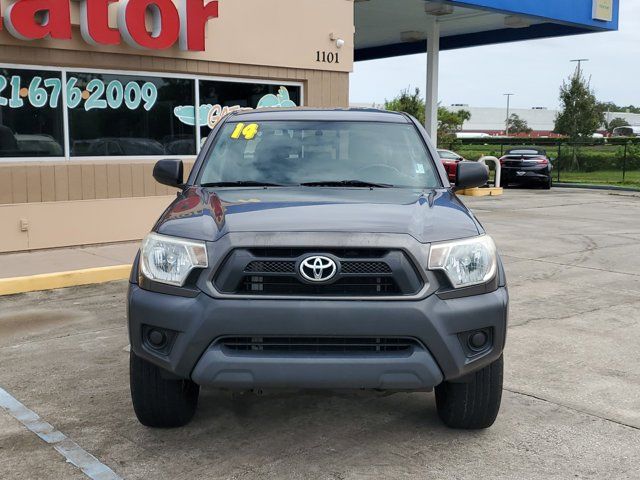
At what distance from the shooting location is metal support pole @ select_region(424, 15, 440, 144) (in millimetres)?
21453

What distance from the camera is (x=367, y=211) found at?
383 centimetres

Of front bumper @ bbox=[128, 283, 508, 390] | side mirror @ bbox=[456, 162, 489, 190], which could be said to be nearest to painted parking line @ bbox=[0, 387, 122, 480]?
front bumper @ bbox=[128, 283, 508, 390]

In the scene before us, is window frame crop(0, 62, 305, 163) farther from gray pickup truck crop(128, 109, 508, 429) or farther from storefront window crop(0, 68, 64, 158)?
gray pickup truck crop(128, 109, 508, 429)

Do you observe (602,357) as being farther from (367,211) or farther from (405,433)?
(367,211)

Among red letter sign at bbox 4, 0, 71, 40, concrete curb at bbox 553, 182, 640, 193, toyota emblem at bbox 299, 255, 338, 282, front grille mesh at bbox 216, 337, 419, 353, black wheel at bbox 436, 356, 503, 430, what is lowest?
concrete curb at bbox 553, 182, 640, 193

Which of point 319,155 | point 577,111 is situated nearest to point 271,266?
point 319,155

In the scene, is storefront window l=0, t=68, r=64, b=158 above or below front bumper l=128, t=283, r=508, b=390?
above

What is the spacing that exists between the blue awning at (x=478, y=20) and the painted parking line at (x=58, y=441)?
14.1 metres

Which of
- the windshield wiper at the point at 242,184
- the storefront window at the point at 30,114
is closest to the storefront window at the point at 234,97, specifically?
the storefront window at the point at 30,114

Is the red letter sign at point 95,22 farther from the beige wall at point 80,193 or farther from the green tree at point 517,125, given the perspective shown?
the green tree at point 517,125

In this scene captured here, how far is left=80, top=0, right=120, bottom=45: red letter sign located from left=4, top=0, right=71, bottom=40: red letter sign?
277 mm

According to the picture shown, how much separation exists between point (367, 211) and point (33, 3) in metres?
7.57

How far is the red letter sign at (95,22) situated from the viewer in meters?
10.1

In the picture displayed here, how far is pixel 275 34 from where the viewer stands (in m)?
12.7
